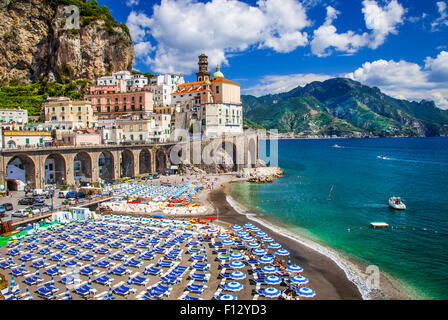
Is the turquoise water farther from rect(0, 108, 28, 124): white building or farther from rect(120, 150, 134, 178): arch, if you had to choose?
rect(0, 108, 28, 124): white building

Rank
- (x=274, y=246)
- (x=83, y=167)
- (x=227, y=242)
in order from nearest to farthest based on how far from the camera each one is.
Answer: (x=274, y=246) → (x=227, y=242) → (x=83, y=167)

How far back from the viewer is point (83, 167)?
204ft

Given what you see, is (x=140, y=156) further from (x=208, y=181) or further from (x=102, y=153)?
(x=208, y=181)

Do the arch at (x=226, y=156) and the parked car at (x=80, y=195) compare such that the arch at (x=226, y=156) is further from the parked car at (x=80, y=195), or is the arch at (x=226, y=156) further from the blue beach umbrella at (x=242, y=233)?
the blue beach umbrella at (x=242, y=233)

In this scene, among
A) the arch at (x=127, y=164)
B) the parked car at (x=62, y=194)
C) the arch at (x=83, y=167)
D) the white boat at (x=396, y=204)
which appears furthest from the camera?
the arch at (x=127, y=164)

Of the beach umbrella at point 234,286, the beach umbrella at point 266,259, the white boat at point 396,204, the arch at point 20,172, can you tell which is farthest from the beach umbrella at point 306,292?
the arch at point 20,172

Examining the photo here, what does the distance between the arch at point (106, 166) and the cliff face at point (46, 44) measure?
43.4m

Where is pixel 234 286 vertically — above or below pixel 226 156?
below

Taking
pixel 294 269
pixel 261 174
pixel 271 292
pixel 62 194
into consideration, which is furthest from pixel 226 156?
pixel 271 292

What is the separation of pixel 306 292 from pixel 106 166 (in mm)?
56111

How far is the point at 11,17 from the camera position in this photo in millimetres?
90375

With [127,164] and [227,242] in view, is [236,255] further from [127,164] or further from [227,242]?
[127,164]

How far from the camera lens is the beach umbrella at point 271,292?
21.4 metres

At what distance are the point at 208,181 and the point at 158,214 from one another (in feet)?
93.7
